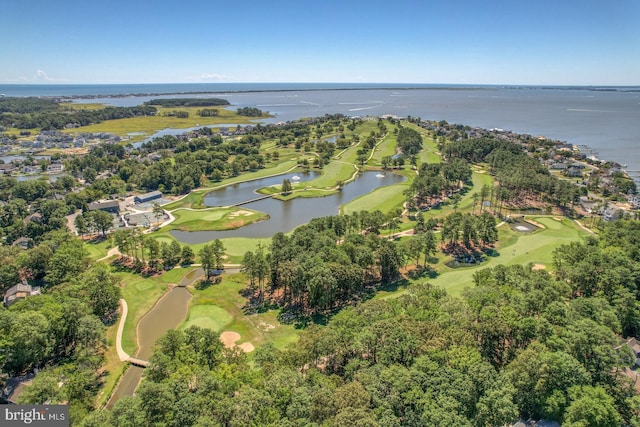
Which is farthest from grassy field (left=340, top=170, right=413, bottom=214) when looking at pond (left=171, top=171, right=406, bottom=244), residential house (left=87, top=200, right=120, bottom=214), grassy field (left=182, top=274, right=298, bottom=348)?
residential house (left=87, top=200, right=120, bottom=214)

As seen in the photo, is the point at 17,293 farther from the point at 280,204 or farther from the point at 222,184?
the point at 222,184

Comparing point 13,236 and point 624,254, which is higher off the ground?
point 624,254

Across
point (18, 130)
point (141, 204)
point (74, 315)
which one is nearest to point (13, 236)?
point (141, 204)

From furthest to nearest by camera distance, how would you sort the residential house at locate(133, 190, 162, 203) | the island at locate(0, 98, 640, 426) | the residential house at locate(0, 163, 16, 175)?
the residential house at locate(0, 163, 16, 175)
the residential house at locate(133, 190, 162, 203)
the island at locate(0, 98, 640, 426)

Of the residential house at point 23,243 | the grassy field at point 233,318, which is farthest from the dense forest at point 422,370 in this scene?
the residential house at point 23,243

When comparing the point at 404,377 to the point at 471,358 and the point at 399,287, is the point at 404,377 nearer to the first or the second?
the point at 471,358

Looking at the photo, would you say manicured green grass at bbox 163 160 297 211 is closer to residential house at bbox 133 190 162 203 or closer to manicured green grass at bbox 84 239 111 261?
residential house at bbox 133 190 162 203

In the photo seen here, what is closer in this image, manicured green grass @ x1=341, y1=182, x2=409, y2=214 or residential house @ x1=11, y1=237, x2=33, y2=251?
residential house @ x1=11, y1=237, x2=33, y2=251
